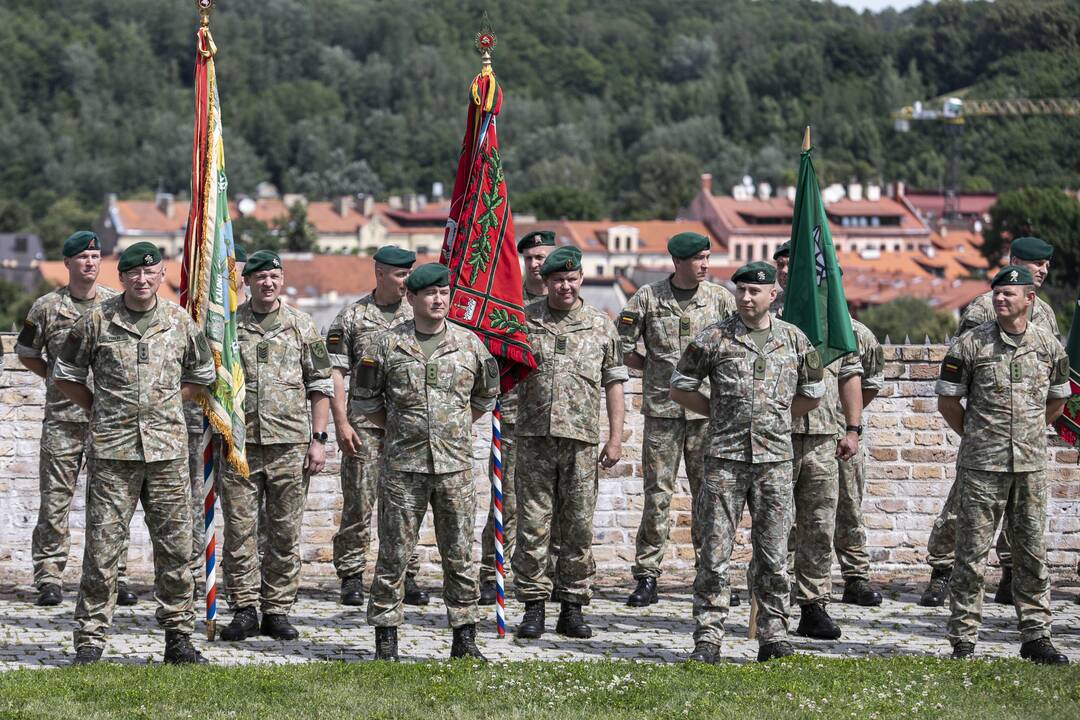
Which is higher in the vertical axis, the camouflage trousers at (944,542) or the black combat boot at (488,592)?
the camouflage trousers at (944,542)

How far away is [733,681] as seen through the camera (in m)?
9.06

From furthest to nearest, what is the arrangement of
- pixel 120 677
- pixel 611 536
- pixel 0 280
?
pixel 0 280 → pixel 611 536 → pixel 120 677

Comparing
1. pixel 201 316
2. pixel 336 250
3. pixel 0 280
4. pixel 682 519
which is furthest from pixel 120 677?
pixel 336 250

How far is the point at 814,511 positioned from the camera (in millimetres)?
11078

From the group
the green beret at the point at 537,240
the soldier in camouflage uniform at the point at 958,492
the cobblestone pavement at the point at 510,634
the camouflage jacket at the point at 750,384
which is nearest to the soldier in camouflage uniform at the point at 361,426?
the cobblestone pavement at the point at 510,634

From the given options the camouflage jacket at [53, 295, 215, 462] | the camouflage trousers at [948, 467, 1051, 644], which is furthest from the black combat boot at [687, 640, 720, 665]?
the camouflage jacket at [53, 295, 215, 462]

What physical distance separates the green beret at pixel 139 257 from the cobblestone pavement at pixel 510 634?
2204mm

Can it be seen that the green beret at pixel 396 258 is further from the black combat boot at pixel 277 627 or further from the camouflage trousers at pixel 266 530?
the black combat boot at pixel 277 627

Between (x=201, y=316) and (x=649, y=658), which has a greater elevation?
(x=201, y=316)

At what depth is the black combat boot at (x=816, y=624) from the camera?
10930 mm

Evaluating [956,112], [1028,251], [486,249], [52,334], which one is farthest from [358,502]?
[956,112]

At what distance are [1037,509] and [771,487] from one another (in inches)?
62.3

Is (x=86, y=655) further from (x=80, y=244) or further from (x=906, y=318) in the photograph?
(x=906, y=318)

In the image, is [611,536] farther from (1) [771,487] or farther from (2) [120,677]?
(2) [120,677]
